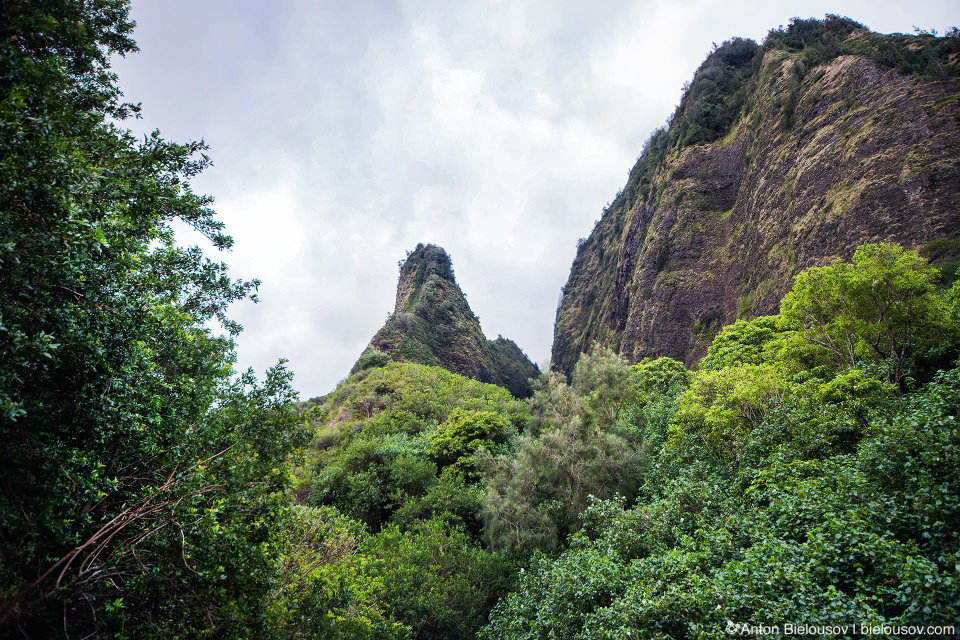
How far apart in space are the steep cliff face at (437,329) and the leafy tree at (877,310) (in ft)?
159

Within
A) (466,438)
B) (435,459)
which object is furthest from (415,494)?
(466,438)

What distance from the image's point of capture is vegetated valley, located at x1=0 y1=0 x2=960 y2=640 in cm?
458

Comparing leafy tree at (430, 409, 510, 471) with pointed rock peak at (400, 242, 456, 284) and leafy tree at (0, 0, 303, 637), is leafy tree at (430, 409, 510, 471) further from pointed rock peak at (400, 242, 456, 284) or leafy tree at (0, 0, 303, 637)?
pointed rock peak at (400, 242, 456, 284)

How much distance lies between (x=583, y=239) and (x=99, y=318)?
106146 mm

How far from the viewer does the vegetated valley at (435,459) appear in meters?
4.58

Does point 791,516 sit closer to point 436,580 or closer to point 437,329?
point 436,580

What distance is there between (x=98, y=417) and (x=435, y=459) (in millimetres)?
23942

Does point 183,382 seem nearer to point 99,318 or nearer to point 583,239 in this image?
point 99,318

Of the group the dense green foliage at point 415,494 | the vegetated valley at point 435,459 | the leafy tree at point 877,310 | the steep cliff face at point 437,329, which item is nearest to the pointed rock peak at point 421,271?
the steep cliff face at point 437,329

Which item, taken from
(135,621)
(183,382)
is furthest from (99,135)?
(135,621)

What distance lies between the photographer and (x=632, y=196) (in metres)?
71.3

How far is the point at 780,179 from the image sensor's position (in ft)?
117

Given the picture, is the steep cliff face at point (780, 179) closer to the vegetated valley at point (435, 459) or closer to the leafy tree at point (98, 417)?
the vegetated valley at point (435, 459)

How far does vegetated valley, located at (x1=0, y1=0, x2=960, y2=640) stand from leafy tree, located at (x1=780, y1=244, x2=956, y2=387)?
110mm
